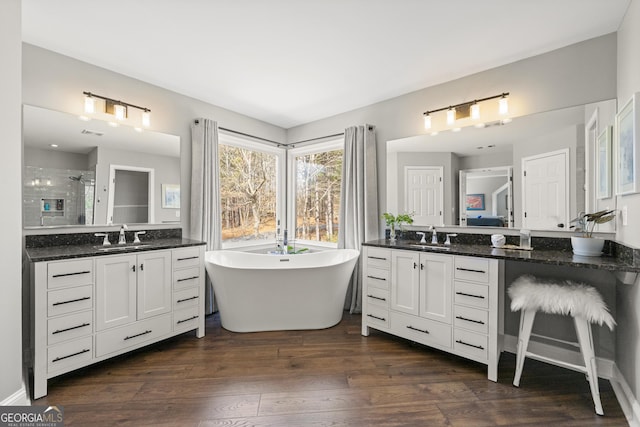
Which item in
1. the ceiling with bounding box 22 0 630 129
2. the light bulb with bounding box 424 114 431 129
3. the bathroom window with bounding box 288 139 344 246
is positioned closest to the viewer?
the ceiling with bounding box 22 0 630 129

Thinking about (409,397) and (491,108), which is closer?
(409,397)

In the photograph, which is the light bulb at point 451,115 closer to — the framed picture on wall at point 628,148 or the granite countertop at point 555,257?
the framed picture on wall at point 628,148

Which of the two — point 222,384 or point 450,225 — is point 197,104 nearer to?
point 222,384

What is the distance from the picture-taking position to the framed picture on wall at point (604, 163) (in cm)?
197

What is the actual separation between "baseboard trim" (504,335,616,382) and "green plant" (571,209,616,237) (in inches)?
37.1

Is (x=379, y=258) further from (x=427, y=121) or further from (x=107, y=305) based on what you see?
(x=107, y=305)

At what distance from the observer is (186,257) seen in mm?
2637

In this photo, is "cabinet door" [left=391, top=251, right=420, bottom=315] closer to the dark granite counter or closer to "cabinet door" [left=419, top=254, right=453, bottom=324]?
"cabinet door" [left=419, top=254, right=453, bottom=324]

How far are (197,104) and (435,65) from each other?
2.57m

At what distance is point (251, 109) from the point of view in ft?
11.7

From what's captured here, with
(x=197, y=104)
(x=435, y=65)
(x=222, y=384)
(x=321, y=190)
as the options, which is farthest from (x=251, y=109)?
(x=222, y=384)

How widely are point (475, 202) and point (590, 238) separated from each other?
0.87m

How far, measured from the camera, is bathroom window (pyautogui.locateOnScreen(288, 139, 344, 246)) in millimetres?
4082

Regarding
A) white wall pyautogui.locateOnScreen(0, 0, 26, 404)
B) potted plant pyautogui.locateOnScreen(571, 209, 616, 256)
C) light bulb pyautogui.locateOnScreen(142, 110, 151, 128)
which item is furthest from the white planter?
light bulb pyautogui.locateOnScreen(142, 110, 151, 128)
